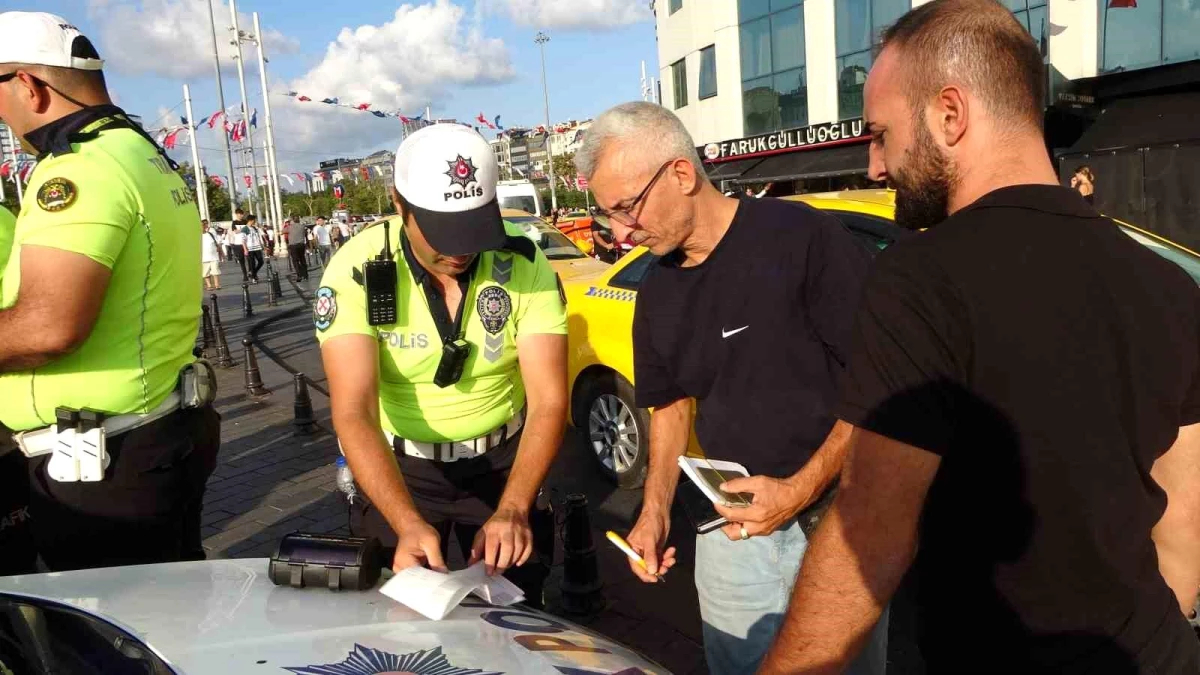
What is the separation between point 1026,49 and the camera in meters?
1.34

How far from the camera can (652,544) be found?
2346 millimetres

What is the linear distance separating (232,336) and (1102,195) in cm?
1598

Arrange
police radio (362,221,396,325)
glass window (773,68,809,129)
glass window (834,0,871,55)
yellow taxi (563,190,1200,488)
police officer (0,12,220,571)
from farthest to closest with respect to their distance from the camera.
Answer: glass window (773,68,809,129)
glass window (834,0,871,55)
yellow taxi (563,190,1200,488)
police radio (362,221,396,325)
police officer (0,12,220,571)

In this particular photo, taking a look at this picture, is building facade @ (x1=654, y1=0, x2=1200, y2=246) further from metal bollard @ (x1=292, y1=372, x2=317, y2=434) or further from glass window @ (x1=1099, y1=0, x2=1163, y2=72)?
metal bollard @ (x1=292, y1=372, x2=317, y2=434)

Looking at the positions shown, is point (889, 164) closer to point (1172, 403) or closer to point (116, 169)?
point (1172, 403)

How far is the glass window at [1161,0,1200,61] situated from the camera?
15922 mm

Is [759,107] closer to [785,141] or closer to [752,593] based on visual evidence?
[785,141]

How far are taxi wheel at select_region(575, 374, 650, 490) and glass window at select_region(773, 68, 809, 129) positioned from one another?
2087cm

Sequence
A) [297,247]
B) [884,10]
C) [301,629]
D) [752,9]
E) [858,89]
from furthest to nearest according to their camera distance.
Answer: [752,9] → [297,247] → [858,89] → [884,10] → [301,629]

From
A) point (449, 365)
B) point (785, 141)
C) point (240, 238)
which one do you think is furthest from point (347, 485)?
point (785, 141)

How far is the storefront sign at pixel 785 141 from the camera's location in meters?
23.0

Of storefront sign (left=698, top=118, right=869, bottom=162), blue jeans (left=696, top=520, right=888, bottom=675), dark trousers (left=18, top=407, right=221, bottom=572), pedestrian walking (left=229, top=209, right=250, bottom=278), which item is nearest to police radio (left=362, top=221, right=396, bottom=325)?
dark trousers (left=18, top=407, right=221, bottom=572)

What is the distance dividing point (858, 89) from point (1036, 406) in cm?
2375

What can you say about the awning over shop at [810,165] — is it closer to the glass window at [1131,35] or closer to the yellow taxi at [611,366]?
the glass window at [1131,35]
